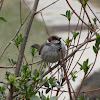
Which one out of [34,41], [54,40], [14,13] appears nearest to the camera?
[54,40]

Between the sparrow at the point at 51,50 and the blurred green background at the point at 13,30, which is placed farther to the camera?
the blurred green background at the point at 13,30

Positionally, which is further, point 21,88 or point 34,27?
point 34,27

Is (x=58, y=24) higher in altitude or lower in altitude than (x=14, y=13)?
lower

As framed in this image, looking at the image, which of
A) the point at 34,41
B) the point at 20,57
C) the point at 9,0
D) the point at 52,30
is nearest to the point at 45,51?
the point at 20,57

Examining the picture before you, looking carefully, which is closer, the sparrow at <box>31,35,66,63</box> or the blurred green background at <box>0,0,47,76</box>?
the sparrow at <box>31,35,66,63</box>

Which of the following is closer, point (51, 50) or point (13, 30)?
point (51, 50)

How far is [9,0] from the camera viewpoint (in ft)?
23.6

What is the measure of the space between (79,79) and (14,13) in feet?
11.2

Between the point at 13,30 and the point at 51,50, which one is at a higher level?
the point at 13,30

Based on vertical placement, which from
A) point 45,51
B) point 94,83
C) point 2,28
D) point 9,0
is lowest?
point 94,83

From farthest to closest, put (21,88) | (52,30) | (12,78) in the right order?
(52,30) → (21,88) → (12,78)

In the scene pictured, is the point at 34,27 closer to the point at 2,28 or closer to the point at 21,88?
the point at 2,28

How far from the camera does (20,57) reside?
4.24 ft

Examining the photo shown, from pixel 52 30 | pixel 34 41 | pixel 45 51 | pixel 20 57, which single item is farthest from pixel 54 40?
pixel 52 30
